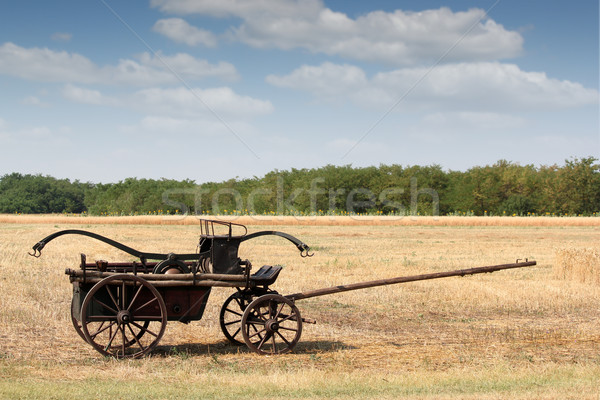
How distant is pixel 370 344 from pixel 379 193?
7496 cm

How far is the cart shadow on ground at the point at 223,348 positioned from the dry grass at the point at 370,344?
0.06 ft

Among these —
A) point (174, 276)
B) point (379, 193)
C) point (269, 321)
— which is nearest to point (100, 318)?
point (174, 276)

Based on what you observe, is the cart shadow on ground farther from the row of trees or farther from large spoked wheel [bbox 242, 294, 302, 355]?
the row of trees

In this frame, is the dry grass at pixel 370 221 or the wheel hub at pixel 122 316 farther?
the dry grass at pixel 370 221

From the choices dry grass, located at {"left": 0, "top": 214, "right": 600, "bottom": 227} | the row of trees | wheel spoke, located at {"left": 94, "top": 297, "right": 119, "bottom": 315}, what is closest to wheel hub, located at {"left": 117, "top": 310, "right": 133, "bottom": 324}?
wheel spoke, located at {"left": 94, "top": 297, "right": 119, "bottom": 315}

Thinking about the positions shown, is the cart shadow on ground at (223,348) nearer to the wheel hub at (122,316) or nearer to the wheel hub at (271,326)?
the wheel hub at (271,326)

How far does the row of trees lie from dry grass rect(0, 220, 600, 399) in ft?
172

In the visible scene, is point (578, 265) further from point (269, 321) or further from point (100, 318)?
point (100, 318)

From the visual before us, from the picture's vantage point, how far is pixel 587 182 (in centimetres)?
7838

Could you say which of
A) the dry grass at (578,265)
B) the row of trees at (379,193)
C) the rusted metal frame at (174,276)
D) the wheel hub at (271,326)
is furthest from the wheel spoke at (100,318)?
the row of trees at (379,193)

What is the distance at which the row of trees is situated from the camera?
78375 millimetres

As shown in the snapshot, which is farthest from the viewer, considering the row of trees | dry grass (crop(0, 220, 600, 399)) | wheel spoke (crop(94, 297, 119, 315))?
the row of trees

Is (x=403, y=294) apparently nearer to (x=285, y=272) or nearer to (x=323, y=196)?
(x=285, y=272)

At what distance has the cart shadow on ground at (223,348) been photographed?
34.0 ft
